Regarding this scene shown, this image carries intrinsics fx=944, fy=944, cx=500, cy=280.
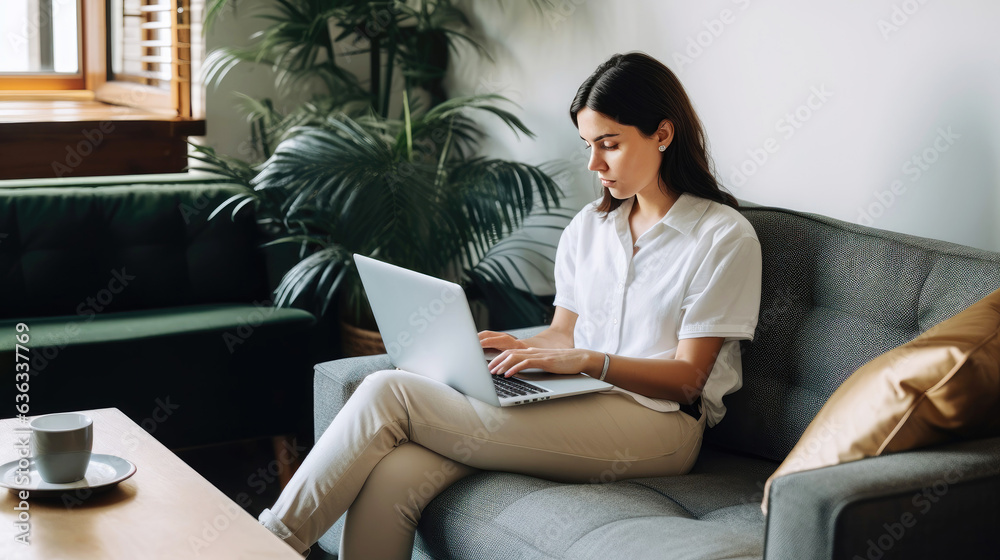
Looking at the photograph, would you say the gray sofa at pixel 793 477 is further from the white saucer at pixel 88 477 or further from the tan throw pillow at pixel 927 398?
the white saucer at pixel 88 477

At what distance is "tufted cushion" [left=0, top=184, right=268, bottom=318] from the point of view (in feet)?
8.33

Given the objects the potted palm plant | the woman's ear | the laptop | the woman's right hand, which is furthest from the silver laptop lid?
the potted palm plant

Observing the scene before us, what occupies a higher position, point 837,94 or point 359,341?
point 837,94

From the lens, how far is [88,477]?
129cm

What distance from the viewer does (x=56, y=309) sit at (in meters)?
2.57

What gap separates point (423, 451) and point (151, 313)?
132cm

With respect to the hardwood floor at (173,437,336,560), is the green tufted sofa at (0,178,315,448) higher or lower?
higher

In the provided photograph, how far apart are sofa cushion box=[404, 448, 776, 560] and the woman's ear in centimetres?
61

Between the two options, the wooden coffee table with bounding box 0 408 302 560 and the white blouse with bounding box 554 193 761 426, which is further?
the white blouse with bounding box 554 193 761 426

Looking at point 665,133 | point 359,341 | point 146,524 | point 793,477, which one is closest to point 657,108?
point 665,133

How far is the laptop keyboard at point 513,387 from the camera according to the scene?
157 cm

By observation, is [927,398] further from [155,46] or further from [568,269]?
[155,46]

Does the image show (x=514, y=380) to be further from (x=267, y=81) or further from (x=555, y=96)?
(x=267, y=81)
